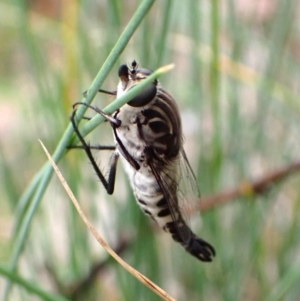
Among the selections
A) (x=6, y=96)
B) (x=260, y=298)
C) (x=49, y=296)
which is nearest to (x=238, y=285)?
(x=260, y=298)

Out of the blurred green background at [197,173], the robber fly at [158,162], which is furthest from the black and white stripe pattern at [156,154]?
the blurred green background at [197,173]

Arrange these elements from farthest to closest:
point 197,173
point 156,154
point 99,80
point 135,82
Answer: point 197,173, point 156,154, point 135,82, point 99,80

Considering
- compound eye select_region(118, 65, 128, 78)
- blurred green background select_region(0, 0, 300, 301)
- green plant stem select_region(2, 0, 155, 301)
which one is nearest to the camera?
green plant stem select_region(2, 0, 155, 301)

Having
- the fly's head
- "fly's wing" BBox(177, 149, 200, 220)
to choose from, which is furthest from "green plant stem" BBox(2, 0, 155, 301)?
"fly's wing" BBox(177, 149, 200, 220)

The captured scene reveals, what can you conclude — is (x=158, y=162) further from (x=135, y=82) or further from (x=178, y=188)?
(x=135, y=82)

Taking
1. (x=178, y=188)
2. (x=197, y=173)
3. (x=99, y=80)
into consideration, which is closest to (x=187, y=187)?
(x=178, y=188)

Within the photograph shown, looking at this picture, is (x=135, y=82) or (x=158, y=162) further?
(x=158, y=162)

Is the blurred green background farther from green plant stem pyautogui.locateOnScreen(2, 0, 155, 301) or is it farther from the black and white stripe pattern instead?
green plant stem pyautogui.locateOnScreen(2, 0, 155, 301)
